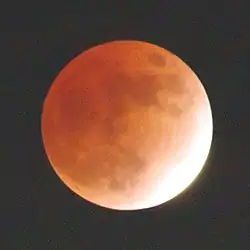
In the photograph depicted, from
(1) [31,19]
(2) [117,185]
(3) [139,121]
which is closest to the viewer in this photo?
(3) [139,121]

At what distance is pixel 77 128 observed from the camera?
62.6 inches

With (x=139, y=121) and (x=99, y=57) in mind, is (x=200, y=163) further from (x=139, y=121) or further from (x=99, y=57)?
(x=99, y=57)

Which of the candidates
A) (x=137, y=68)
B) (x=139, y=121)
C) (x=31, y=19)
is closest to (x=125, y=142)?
(x=139, y=121)

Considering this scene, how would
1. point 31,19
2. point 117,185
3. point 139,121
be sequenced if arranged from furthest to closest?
point 31,19
point 117,185
point 139,121

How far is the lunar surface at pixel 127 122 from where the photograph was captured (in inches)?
60.8

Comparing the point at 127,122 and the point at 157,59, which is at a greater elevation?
the point at 157,59

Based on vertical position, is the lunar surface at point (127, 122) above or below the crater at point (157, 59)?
below

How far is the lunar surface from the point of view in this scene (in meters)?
1.54

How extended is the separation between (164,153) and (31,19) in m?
2.11

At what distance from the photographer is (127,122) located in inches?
60.2

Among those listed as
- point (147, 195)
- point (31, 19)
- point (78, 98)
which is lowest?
point (147, 195)

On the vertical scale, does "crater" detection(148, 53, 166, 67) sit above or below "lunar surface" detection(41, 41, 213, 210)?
above

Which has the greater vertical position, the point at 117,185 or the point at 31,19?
the point at 31,19

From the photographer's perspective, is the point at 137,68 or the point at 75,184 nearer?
the point at 137,68
